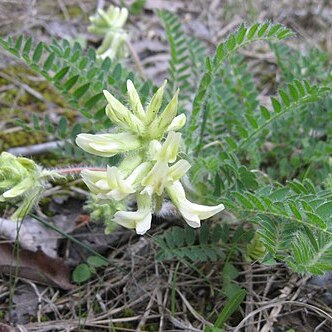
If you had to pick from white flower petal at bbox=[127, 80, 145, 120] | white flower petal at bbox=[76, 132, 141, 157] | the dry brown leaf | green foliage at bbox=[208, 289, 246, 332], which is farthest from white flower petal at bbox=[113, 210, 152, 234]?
the dry brown leaf

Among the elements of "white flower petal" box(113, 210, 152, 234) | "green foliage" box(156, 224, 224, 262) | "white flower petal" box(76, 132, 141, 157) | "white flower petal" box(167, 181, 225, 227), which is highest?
"white flower petal" box(76, 132, 141, 157)

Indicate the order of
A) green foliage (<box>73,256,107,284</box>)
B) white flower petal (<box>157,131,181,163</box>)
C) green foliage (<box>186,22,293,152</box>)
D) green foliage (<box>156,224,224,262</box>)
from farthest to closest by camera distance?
green foliage (<box>73,256,107,284</box>), green foliage (<box>156,224,224,262</box>), green foliage (<box>186,22,293,152</box>), white flower petal (<box>157,131,181,163</box>)

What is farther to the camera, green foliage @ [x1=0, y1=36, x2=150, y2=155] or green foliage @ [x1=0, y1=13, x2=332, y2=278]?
green foliage @ [x1=0, y1=36, x2=150, y2=155]

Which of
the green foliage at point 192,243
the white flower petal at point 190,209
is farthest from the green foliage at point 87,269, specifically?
the white flower petal at point 190,209

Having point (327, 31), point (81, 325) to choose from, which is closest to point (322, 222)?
point (81, 325)

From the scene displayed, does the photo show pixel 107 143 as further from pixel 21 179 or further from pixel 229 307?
pixel 229 307

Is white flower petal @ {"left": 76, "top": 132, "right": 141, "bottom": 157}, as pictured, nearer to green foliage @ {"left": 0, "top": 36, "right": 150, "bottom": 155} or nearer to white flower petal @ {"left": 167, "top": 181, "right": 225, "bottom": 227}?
white flower petal @ {"left": 167, "top": 181, "right": 225, "bottom": 227}
